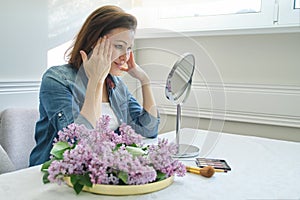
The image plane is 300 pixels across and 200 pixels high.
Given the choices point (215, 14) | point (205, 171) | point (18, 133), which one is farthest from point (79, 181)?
point (215, 14)

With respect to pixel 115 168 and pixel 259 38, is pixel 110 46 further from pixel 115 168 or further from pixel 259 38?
pixel 259 38

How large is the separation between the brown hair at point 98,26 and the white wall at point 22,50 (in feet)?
1.22

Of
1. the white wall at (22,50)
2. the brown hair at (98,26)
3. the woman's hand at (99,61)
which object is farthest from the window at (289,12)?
the white wall at (22,50)

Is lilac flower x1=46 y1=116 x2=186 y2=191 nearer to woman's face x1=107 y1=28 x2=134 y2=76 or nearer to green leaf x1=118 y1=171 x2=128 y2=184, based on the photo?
green leaf x1=118 y1=171 x2=128 y2=184

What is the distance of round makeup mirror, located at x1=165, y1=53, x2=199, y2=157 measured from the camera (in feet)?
3.46

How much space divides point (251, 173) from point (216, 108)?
21.2 inches

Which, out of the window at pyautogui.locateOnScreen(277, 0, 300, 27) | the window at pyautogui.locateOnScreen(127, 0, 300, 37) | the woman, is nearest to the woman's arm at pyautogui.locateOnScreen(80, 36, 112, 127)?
the woman

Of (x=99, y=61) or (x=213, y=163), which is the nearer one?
(x=213, y=163)

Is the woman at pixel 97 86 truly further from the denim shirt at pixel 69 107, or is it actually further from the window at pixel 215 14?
the window at pixel 215 14

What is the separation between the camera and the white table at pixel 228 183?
2.46 ft

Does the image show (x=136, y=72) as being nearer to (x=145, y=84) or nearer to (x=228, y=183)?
(x=145, y=84)

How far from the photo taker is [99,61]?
117 cm

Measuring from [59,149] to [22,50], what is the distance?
41.4 inches

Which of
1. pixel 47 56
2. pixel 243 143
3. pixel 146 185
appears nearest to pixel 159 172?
pixel 146 185
